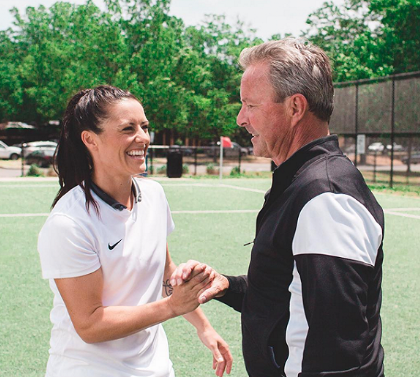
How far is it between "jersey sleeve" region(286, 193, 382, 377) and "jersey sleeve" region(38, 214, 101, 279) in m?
0.79

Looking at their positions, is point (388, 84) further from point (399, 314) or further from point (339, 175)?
point (339, 175)

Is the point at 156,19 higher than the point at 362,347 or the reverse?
higher

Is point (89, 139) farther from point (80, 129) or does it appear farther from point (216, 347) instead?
point (216, 347)

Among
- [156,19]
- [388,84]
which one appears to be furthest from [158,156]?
[388,84]

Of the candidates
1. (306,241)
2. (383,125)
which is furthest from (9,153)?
(306,241)

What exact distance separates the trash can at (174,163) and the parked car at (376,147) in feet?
27.1

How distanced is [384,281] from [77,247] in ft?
18.7

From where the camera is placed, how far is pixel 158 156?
3375cm

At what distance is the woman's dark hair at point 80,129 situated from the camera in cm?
236

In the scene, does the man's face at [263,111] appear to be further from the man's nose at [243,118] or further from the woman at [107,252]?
the woman at [107,252]

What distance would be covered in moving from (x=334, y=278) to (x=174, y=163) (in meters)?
24.7

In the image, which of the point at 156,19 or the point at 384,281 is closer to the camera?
the point at 384,281

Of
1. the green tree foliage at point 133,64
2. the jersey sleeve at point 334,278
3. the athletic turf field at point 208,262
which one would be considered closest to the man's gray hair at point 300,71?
the jersey sleeve at point 334,278

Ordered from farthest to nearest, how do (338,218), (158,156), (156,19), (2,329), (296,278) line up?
(156,19)
(158,156)
(2,329)
(296,278)
(338,218)
